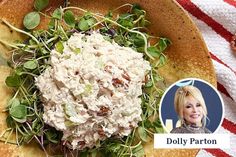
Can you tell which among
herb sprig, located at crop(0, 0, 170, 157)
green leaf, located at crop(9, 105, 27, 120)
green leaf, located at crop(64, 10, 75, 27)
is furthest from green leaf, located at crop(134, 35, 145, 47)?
green leaf, located at crop(9, 105, 27, 120)

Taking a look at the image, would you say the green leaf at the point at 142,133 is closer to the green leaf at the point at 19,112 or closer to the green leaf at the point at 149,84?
the green leaf at the point at 149,84

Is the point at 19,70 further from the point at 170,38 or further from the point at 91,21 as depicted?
the point at 170,38

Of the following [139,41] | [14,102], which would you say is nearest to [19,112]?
[14,102]

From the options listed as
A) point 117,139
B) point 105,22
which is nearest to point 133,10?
point 105,22

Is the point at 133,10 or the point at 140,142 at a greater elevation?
the point at 133,10

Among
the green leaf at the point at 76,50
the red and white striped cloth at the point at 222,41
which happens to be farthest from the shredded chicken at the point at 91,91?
the red and white striped cloth at the point at 222,41

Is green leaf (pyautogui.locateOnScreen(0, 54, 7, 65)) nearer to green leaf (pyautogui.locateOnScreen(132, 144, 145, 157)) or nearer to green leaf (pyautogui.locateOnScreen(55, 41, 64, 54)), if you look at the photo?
green leaf (pyautogui.locateOnScreen(55, 41, 64, 54))

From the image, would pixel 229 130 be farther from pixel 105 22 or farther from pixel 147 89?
pixel 105 22
